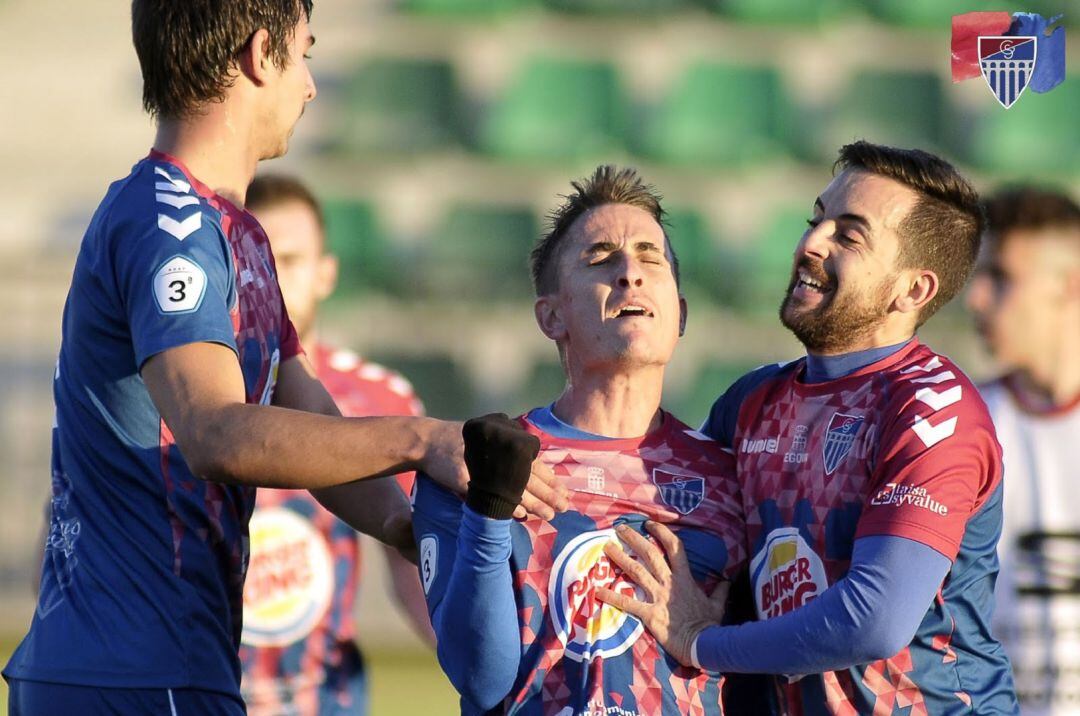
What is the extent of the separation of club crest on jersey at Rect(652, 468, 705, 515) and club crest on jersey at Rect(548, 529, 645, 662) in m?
0.19

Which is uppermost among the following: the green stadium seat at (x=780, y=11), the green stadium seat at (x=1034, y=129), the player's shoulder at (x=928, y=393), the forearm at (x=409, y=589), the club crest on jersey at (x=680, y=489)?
the green stadium seat at (x=780, y=11)

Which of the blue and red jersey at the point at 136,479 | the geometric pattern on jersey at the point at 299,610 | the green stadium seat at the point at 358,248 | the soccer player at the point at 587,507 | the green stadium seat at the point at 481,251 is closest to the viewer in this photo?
the blue and red jersey at the point at 136,479

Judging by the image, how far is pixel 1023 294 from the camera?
5.02m

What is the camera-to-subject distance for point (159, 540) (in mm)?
2846

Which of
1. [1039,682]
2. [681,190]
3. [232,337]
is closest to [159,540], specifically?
[232,337]

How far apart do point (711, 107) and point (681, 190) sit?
0.92 meters

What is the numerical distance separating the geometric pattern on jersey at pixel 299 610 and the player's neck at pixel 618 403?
1.29 metres

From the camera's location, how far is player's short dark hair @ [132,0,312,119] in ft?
9.68

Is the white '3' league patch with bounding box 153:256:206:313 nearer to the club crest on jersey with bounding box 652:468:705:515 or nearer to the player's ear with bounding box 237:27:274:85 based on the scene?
the player's ear with bounding box 237:27:274:85

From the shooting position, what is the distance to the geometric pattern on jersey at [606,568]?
10.1 ft

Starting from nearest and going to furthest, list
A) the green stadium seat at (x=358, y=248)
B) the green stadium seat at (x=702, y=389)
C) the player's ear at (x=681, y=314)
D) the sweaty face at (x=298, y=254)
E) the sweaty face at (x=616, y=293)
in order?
the sweaty face at (x=616, y=293), the player's ear at (x=681, y=314), the sweaty face at (x=298, y=254), the green stadium seat at (x=702, y=389), the green stadium seat at (x=358, y=248)

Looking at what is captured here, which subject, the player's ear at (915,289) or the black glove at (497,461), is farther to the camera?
the player's ear at (915,289)

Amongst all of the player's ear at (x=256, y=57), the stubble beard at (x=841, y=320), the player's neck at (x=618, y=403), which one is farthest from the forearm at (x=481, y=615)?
the player's ear at (x=256, y=57)

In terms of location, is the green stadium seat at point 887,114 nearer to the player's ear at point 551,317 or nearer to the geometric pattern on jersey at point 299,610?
the geometric pattern on jersey at point 299,610
